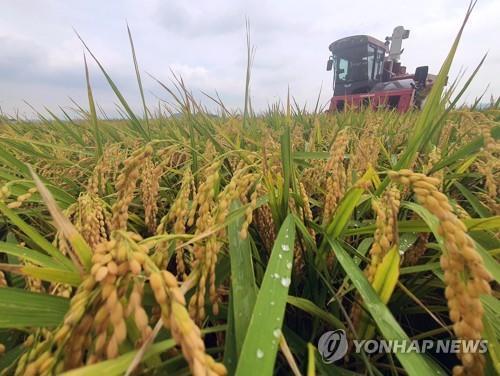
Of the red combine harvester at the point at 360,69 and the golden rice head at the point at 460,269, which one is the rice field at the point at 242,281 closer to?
the golden rice head at the point at 460,269

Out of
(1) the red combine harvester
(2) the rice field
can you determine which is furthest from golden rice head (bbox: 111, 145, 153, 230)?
(1) the red combine harvester

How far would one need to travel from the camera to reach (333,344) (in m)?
0.61

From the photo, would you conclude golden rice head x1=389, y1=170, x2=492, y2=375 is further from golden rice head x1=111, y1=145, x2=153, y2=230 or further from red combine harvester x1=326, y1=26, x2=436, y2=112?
red combine harvester x1=326, y1=26, x2=436, y2=112

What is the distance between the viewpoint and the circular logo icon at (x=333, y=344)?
0.60 m

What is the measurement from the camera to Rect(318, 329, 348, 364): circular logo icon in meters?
0.60

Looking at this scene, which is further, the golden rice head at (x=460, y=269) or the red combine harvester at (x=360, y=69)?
the red combine harvester at (x=360, y=69)

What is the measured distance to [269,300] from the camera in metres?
0.43


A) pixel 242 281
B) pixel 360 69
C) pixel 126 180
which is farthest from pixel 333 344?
pixel 360 69

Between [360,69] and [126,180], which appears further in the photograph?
[360,69]

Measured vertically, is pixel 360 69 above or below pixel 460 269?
above

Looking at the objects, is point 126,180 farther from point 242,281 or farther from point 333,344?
point 333,344

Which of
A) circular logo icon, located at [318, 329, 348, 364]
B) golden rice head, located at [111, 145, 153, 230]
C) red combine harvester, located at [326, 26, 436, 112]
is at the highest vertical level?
red combine harvester, located at [326, 26, 436, 112]

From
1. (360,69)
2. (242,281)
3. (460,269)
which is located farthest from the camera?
(360,69)

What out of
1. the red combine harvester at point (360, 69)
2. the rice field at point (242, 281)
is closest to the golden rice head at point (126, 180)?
the rice field at point (242, 281)
